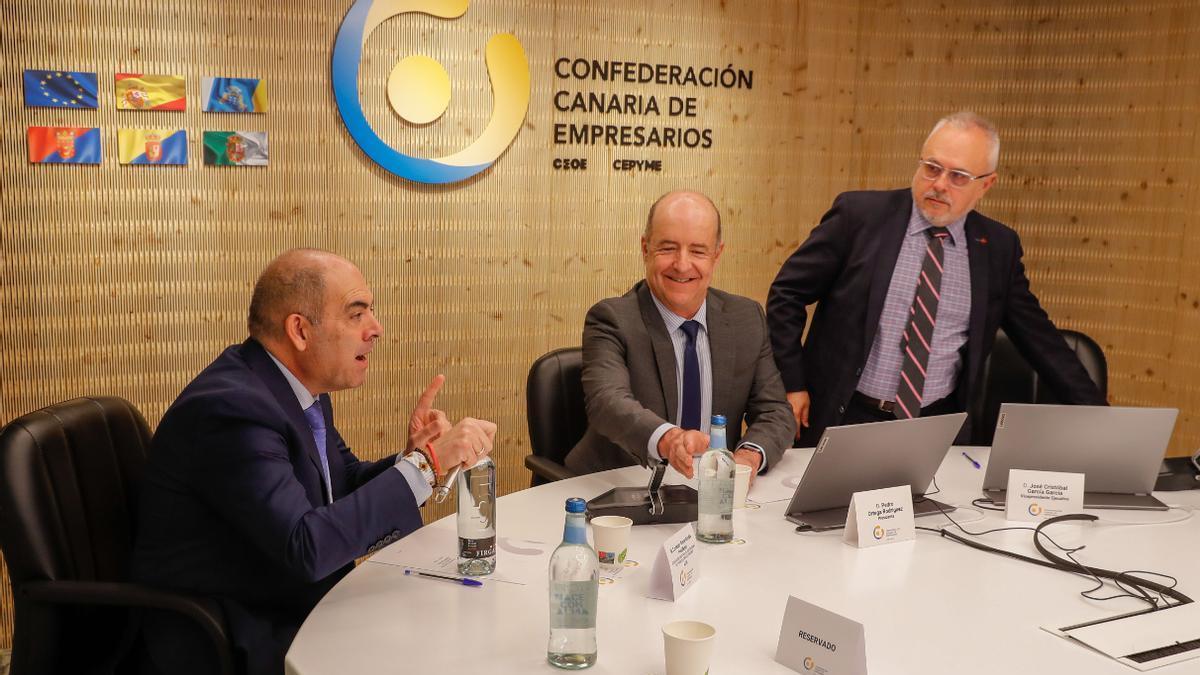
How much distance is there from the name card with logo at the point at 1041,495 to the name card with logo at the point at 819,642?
1.03 m

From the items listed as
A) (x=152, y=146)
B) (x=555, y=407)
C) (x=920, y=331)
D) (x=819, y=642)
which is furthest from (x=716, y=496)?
(x=152, y=146)

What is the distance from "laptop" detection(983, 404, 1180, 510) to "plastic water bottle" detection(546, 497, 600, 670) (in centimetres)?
127

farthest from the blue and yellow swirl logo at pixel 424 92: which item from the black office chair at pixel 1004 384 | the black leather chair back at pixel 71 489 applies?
the black office chair at pixel 1004 384

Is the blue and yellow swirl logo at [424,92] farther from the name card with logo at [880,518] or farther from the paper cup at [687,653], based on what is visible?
the paper cup at [687,653]

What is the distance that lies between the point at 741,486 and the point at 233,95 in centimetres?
264

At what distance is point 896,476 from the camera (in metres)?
2.38

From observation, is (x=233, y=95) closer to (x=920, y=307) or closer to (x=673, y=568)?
(x=920, y=307)

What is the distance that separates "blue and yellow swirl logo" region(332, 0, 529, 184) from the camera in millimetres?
4141

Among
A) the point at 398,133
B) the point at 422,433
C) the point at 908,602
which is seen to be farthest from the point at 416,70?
the point at 908,602

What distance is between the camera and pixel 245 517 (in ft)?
6.35

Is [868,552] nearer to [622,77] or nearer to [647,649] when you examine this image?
[647,649]

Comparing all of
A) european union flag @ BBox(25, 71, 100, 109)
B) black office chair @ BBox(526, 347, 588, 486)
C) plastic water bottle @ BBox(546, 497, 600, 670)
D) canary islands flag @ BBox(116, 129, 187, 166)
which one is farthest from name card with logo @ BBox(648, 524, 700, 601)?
european union flag @ BBox(25, 71, 100, 109)

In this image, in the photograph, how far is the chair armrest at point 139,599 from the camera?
1.92m

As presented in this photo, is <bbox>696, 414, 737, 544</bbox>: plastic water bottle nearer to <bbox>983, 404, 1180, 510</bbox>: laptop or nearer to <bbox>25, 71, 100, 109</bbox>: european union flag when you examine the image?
<bbox>983, 404, 1180, 510</bbox>: laptop
